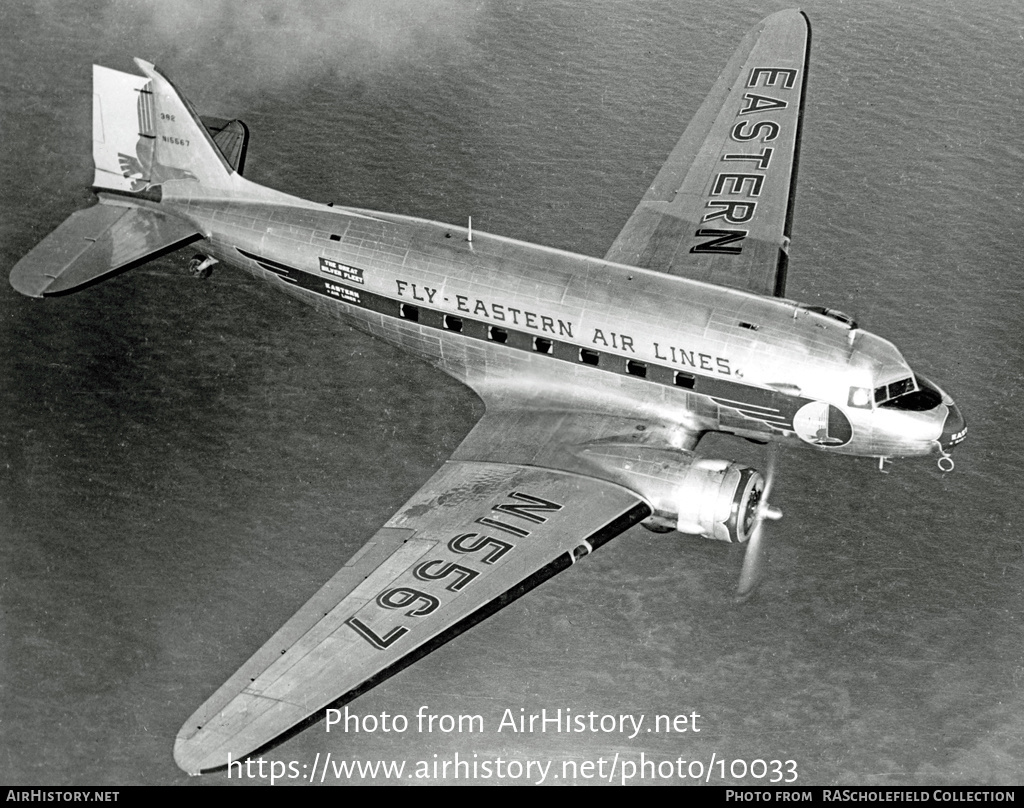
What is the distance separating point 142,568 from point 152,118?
10.9 meters

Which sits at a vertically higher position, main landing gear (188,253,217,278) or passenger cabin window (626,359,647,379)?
passenger cabin window (626,359,647,379)

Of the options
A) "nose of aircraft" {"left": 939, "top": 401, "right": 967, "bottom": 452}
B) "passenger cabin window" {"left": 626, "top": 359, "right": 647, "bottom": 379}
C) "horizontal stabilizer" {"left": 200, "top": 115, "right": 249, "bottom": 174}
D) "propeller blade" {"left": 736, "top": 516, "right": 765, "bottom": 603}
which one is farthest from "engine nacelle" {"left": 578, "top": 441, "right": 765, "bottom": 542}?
"horizontal stabilizer" {"left": 200, "top": 115, "right": 249, "bottom": 174}

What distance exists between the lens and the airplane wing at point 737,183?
2891 centimetres

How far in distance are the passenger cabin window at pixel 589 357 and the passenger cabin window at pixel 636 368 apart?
67cm

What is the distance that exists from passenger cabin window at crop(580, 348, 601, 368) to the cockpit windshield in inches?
225

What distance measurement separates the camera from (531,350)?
27.2 m

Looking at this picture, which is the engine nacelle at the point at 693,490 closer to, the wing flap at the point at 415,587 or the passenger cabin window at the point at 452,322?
the wing flap at the point at 415,587

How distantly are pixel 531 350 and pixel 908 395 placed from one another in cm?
784

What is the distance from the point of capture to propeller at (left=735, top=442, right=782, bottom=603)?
24734mm

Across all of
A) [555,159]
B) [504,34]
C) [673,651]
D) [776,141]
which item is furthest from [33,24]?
[673,651]

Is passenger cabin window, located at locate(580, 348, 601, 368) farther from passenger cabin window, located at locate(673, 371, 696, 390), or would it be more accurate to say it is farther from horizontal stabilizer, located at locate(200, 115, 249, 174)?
horizontal stabilizer, located at locate(200, 115, 249, 174)

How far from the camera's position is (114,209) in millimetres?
30391

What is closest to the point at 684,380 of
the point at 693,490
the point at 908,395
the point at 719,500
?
the point at 693,490

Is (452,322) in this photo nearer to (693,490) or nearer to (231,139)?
(693,490)
